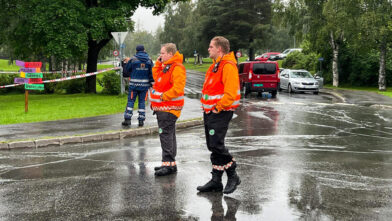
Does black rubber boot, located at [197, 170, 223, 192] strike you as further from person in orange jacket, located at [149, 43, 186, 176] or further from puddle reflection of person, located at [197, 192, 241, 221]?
person in orange jacket, located at [149, 43, 186, 176]

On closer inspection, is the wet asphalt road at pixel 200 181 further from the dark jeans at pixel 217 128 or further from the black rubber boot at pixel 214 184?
the dark jeans at pixel 217 128

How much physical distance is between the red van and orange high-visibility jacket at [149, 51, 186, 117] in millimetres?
18709

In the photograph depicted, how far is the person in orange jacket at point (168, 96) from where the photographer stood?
637 centimetres

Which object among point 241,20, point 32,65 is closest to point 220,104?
point 32,65

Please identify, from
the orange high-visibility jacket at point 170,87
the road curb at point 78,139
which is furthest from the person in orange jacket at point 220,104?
the road curb at point 78,139

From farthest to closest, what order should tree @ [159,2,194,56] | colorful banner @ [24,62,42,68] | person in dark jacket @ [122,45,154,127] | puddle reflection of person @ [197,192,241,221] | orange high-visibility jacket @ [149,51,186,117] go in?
tree @ [159,2,194,56] < colorful banner @ [24,62,42,68] < person in dark jacket @ [122,45,154,127] < orange high-visibility jacket @ [149,51,186,117] < puddle reflection of person @ [197,192,241,221]

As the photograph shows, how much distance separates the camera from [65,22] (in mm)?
22438

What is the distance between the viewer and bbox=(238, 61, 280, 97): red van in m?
24.9

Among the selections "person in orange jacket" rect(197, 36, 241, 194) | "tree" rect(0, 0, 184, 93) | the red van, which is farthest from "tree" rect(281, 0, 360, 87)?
"person in orange jacket" rect(197, 36, 241, 194)

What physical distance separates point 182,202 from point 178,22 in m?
85.6

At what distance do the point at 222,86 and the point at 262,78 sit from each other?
19.9 metres

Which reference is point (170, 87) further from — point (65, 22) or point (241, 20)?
point (241, 20)

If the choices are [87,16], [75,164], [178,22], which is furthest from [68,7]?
[178,22]

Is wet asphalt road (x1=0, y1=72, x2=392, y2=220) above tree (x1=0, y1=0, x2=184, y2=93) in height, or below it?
below
